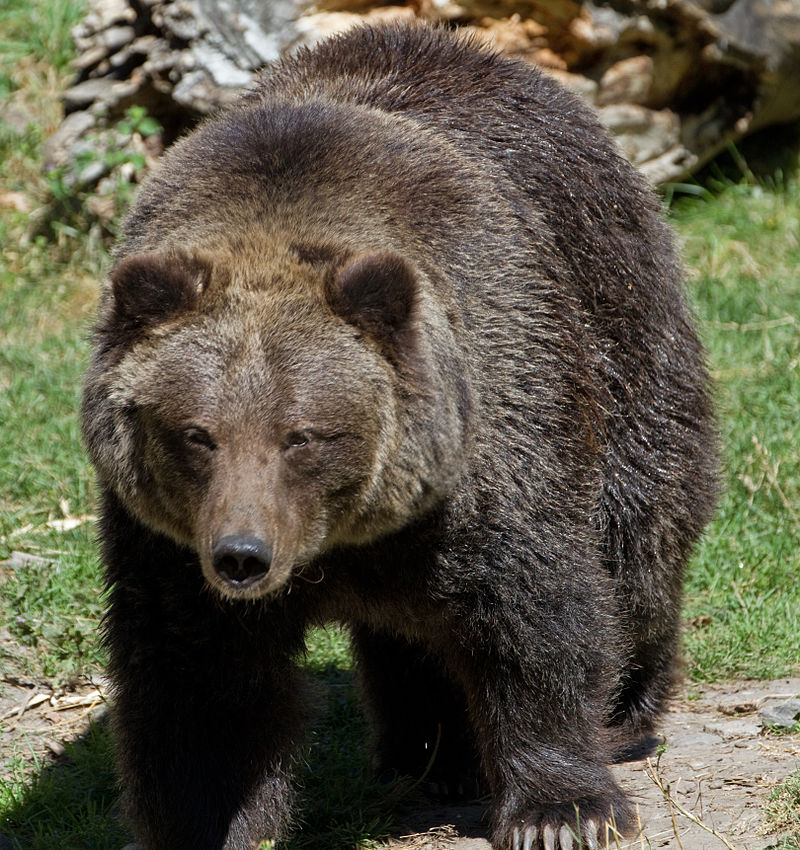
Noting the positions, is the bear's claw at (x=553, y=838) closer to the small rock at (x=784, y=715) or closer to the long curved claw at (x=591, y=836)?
the long curved claw at (x=591, y=836)

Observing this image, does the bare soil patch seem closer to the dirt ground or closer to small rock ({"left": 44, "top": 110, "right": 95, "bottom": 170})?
the dirt ground

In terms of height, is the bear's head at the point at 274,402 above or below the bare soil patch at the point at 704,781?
above

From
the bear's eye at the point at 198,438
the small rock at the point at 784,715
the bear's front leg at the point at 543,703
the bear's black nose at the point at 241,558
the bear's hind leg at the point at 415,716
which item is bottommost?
the bear's hind leg at the point at 415,716

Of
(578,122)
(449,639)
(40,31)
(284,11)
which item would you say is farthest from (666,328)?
(40,31)

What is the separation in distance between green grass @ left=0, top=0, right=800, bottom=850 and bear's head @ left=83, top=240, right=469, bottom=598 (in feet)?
5.58

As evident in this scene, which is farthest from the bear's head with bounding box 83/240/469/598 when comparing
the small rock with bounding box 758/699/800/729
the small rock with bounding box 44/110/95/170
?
the small rock with bounding box 44/110/95/170

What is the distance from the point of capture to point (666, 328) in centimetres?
530

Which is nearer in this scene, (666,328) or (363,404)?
(363,404)

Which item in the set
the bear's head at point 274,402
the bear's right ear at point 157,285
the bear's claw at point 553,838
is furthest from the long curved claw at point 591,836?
the bear's right ear at point 157,285

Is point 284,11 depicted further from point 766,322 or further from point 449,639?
point 449,639

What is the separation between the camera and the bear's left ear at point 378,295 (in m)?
3.89

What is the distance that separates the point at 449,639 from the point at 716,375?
13.3ft

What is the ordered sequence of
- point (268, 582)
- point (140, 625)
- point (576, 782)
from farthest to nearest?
point (576, 782) → point (140, 625) → point (268, 582)

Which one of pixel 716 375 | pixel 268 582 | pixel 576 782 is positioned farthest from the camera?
pixel 716 375
